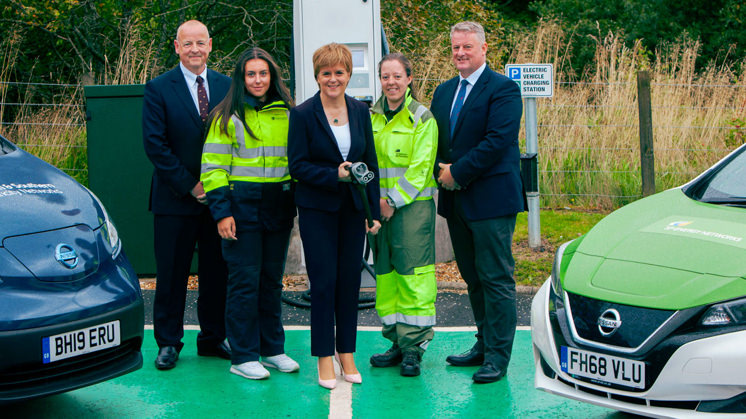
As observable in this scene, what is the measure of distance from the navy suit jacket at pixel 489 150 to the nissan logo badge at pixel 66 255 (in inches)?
80.5

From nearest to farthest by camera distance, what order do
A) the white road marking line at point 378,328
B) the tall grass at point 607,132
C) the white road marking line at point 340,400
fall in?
the white road marking line at point 340,400, the white road marking line at point 378,328, the tall grass at point 607,132

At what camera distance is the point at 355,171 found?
4.38 metres

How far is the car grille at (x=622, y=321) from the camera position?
3271 millimetres

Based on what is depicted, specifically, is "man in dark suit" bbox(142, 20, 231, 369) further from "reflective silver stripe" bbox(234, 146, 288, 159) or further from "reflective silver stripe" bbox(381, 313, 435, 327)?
"reflective silver stripe" bbox(381, 313, 435, 327)

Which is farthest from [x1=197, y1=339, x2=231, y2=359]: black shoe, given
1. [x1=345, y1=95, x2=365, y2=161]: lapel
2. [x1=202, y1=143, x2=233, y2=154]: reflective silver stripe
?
[x1=345, y1=95, x2=365, y2=161]: lapel

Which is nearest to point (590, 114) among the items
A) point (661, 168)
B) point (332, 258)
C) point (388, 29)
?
point (661, 168)

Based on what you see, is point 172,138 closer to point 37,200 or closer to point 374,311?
point 37,200

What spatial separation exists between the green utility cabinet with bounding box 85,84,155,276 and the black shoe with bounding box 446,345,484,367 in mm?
3193

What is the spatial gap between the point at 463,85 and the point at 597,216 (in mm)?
4900

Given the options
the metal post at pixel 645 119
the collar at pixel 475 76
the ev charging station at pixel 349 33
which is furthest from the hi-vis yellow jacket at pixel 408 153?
the metal post at pixel 645 119

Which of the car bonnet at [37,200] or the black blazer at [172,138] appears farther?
the black blazer at [172,138]

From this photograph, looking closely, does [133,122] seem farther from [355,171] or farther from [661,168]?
[661,168]

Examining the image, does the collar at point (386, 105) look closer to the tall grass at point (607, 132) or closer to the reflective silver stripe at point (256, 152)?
the reflective silver stripe at point (256, 152)

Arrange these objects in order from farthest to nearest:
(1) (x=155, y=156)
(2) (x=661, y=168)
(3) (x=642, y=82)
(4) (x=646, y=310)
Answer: (2) (x=661, y=168)
(3) (x=642, y=82)
(1) (x=155, y=156)
(4) (x=646, y=310)
